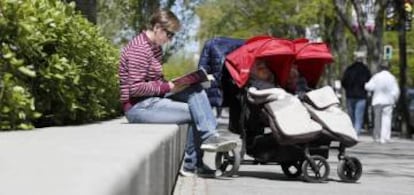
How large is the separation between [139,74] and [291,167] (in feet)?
9.68

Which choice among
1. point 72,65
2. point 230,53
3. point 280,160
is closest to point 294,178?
point 280,160

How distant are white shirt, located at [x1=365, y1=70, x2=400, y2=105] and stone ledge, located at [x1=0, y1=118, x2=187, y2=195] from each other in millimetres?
16250

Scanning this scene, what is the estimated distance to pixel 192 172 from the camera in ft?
31.7

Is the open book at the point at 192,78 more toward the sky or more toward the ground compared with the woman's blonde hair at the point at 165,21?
more toward the ground

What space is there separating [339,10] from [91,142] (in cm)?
2410

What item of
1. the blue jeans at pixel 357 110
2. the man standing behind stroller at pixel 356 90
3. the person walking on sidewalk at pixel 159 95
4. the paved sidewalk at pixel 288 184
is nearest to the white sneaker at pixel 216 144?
the person walking on sidewalk at pixel 159 95

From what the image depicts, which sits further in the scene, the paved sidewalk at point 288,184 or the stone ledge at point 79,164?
the paved sidewalk at point 288,184

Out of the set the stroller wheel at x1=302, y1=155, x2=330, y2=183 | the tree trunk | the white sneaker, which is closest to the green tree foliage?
the white sneaker

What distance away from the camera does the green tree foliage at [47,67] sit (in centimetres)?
620

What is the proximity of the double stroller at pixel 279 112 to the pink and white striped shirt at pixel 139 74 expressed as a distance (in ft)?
3.77

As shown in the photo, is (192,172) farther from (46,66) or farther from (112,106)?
(46,66)

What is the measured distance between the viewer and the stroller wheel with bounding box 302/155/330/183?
9.66m

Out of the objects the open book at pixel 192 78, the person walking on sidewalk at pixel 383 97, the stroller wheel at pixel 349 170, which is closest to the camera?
the open book at pixel 192 78

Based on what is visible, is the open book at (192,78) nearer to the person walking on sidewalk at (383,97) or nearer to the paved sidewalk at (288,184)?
the paved sidewalk at (288,184)
